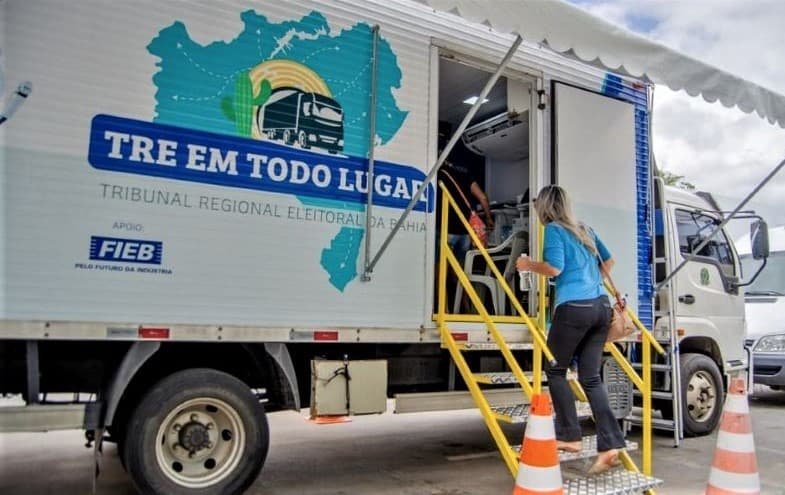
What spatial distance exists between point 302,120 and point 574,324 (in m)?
2.22

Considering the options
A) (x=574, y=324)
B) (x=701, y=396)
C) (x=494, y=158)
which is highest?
→ (x=494, y=158)

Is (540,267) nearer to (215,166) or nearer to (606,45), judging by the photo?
(606,45)

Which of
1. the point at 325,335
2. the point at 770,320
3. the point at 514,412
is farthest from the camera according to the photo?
the point at 770,320

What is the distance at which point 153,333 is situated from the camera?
12.2 feet

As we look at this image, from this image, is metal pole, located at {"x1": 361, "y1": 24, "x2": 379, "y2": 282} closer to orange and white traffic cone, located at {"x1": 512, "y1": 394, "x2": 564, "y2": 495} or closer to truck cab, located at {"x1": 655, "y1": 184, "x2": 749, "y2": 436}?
orange and white traffic cone, located at {"x1": 512, "y1": 394, "x2": 564, "y2": 495}

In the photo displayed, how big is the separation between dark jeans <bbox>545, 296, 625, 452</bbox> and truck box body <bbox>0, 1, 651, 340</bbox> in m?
0.99

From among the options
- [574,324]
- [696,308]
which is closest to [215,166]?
[574,324]

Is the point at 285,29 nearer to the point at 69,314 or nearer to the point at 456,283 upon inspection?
the point at 69,314

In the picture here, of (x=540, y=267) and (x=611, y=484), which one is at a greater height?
(x=540, y=267)

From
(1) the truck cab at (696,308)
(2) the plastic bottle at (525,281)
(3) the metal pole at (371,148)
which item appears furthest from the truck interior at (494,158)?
(1) the truck cab at (696,308)

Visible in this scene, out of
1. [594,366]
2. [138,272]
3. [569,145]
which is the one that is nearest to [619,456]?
[594,366]

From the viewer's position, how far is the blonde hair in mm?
4270

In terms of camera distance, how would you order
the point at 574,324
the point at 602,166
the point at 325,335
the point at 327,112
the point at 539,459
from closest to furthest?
the point at 539,459 < the point at 574,324 < the point at 325,335 < the point at 327,112 < the point at 602,166

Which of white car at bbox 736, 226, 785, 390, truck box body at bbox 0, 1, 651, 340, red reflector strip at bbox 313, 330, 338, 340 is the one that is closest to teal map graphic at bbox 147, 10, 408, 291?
truck box body at bbox 0, 1, 651, 340
